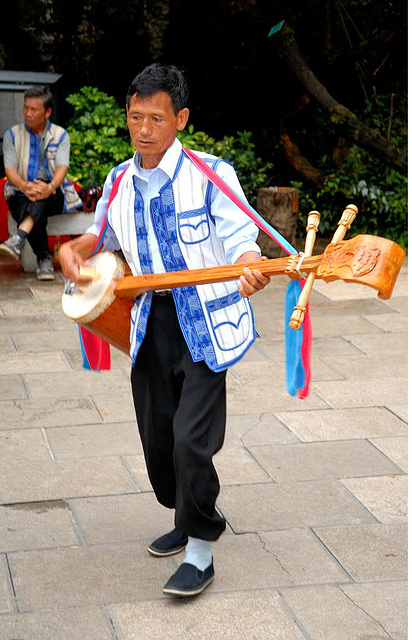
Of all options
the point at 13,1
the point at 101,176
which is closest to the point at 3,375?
the point at 101,176

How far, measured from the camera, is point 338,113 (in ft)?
31.4

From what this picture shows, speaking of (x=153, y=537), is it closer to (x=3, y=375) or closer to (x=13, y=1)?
(x=3, y=375)

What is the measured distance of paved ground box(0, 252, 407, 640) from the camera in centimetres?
331

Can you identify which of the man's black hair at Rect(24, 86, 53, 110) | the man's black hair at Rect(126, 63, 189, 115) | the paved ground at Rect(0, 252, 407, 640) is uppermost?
the man's black hair at Rect(126, 63, 189, 115)

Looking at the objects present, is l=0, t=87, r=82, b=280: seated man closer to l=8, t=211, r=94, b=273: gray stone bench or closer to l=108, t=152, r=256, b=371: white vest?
l=8, t=211, r=94, b=273: gray stone bench

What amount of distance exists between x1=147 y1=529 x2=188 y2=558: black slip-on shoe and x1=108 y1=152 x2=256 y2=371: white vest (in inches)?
31.6

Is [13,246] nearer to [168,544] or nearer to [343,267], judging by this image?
[168,544]

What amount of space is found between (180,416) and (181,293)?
1.38ft

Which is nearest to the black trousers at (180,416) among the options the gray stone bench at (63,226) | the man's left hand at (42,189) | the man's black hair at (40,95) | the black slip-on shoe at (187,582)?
the black slip-on shoe at (187,582)

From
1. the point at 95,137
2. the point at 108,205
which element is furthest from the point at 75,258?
the point at 95,137

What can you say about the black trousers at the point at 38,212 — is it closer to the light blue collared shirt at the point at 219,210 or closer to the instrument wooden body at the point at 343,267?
the light blue collared shirt at the point at 219,210

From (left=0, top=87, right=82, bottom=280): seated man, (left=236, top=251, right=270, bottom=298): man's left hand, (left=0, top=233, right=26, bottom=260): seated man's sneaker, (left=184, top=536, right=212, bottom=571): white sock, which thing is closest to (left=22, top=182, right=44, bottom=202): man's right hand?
(left=0, top=87, right=82, bottom=280): seated man

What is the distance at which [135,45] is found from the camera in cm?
1098

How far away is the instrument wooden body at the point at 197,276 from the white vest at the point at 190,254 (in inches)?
4.6
